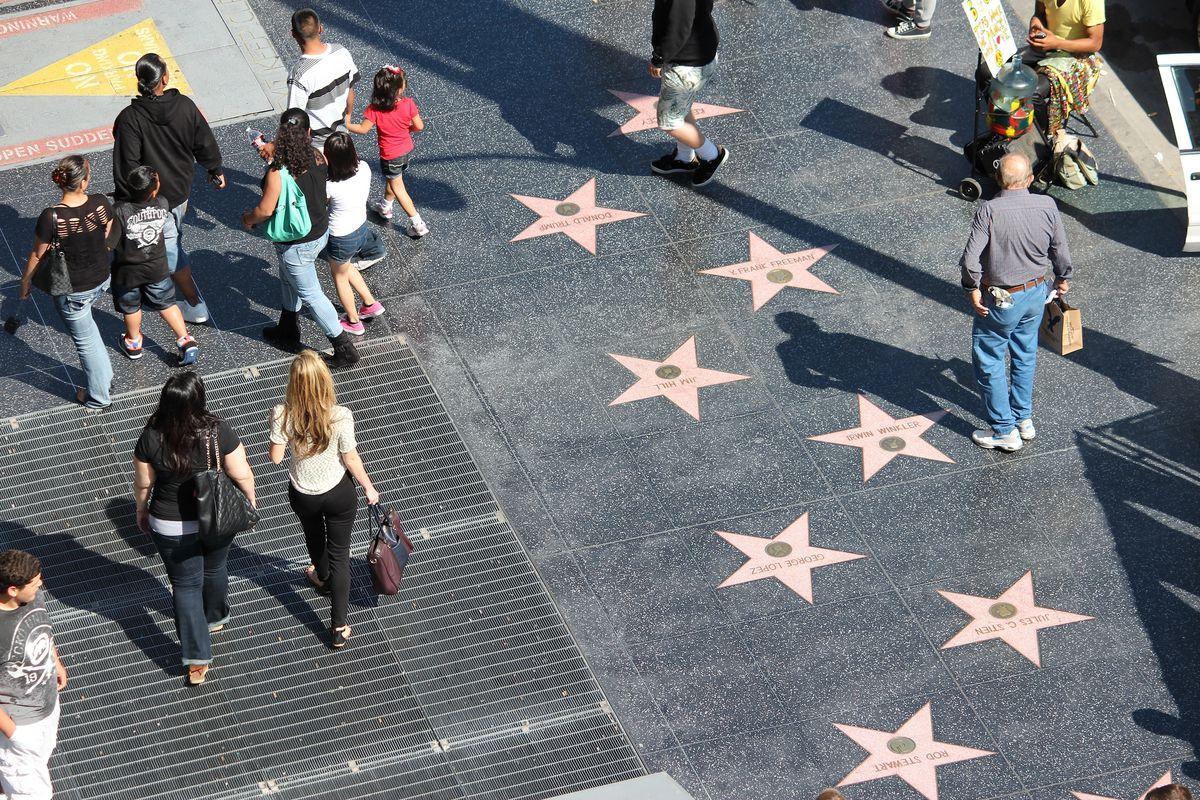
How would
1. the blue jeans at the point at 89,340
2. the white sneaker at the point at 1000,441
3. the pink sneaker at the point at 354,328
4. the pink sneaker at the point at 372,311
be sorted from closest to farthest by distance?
the blue jeans at the point at 89,340, the white sneaker at the point at 1000,441, the pink sneaker at the point at 354,328, the pink sneaker at the point at 372,311

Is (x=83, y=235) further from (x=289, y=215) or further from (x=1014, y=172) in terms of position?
(x=1014, y=172)

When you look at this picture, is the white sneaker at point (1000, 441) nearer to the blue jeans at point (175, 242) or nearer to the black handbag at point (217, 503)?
the black handbag at point (217, 503)

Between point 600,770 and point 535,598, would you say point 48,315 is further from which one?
point 600,770

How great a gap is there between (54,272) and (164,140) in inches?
54.7

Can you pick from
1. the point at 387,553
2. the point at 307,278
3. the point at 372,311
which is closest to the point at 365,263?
the point at 372,311

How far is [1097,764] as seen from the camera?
822 centimetres

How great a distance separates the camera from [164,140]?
10.5 meters

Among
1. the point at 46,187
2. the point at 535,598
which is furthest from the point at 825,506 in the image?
the point at 46,187

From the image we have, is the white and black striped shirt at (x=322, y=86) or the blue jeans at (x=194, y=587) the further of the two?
the white and black striped shirt at (x=322, y=86)

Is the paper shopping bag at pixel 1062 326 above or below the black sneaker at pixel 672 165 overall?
above

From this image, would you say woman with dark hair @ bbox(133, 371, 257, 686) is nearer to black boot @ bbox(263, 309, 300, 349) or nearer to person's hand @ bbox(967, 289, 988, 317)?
black boot @ bbox(263, 309, 300, 349)

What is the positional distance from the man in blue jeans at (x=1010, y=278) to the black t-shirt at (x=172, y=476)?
4.33 metres

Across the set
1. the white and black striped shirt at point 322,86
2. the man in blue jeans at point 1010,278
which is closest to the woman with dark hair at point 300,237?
the white and black striped shirt at point 322,86

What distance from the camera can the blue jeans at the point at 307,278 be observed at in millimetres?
10078
